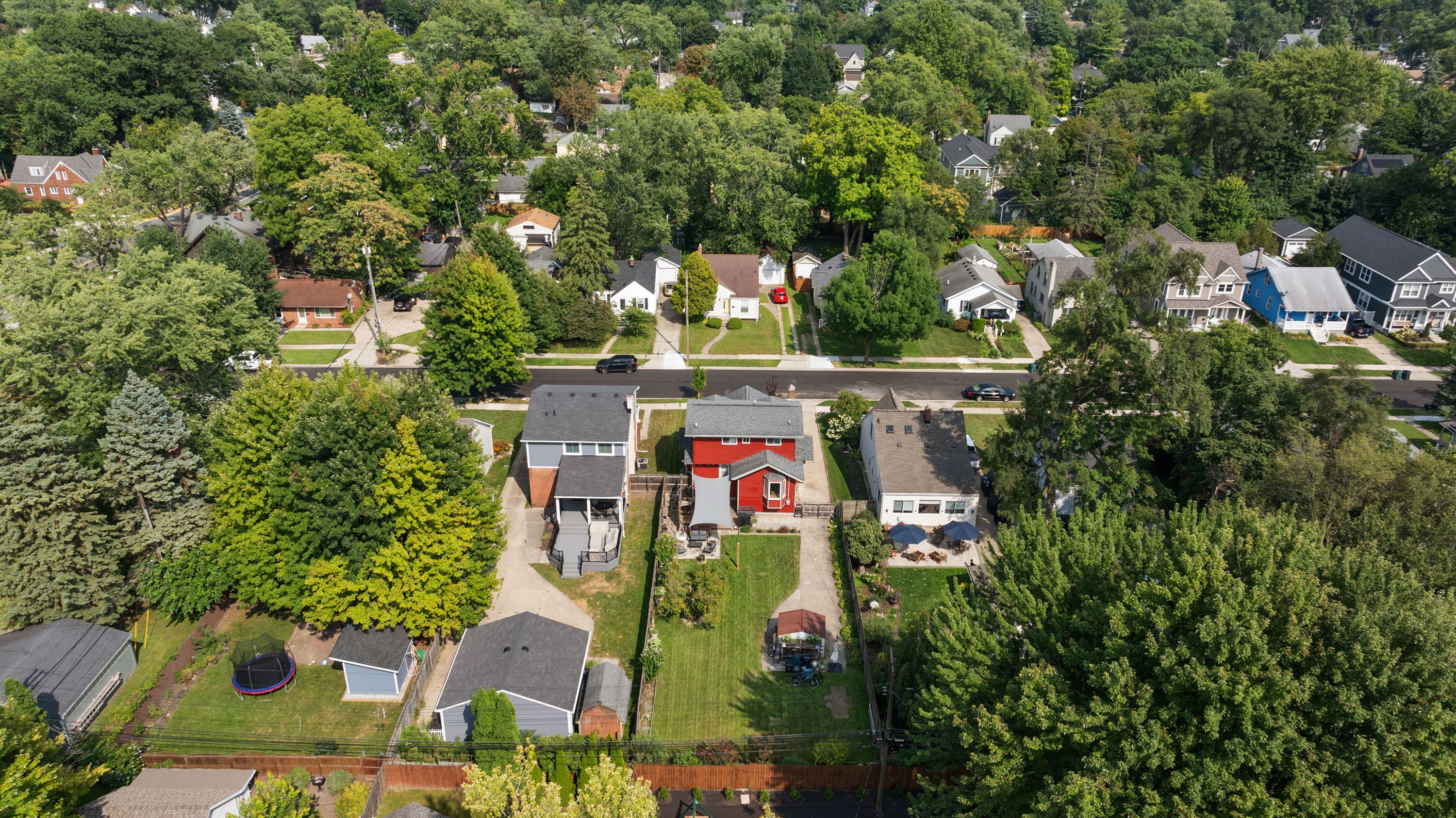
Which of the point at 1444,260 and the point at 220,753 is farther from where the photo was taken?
the point at 1444,260

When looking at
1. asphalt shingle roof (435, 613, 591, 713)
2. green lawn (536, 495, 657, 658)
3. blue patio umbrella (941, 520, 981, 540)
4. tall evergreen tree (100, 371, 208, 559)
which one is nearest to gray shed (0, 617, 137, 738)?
tall evergreen tree (100, 371, 208, 559)

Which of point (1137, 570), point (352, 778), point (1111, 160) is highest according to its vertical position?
point (1111, 160)

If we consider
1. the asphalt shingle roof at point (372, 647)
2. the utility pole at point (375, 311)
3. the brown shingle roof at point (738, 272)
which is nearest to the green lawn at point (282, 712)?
the asphalt shingle roof at point (372, 647)

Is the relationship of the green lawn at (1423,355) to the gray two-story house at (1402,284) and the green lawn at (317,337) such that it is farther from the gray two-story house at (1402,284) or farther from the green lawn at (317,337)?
the green lawn at (317,337)

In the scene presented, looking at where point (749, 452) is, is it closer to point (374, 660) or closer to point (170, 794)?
point (374, 660)

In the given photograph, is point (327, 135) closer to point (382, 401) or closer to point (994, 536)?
point (382, 401)

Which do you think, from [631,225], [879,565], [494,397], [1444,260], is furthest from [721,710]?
[1444,260]

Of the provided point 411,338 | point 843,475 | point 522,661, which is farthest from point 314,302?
point 522,661
